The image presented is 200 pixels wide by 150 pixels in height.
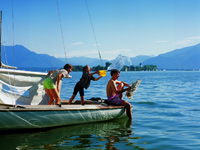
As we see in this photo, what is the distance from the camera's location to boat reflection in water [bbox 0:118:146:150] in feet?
24.0

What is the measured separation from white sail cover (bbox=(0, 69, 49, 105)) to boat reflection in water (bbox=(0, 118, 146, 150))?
1632 millimetres

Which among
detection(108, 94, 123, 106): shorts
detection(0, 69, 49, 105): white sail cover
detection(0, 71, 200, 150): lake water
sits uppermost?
detection(0, 69, 49, 105): white sail cover

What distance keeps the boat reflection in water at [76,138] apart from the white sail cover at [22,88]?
163cm

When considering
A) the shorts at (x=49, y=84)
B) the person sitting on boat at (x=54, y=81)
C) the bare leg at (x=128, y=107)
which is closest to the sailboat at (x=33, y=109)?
the bare leg at (x=128, y=107)

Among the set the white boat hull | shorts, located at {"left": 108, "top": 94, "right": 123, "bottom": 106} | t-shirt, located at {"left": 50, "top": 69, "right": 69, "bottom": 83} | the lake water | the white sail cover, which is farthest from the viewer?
shorts, located at {"left": 108, "top": 94, "right": 123, "bottom": 106}

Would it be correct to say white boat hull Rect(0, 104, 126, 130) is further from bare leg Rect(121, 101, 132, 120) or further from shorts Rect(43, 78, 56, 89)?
shorts Rect(43, 78, 56, 89)

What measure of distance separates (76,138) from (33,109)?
148cm

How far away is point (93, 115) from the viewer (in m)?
9.34

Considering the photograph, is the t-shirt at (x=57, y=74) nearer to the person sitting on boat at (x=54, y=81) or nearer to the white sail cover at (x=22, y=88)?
the person sitting on boat at (x=54, y=81)


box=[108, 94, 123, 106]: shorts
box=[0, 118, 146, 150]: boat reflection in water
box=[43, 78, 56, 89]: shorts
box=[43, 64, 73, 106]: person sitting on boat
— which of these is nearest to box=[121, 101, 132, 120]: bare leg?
box=[108, 94, 123, 106]: shorts

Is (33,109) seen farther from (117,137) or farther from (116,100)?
(116,100)

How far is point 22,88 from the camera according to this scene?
973 cm

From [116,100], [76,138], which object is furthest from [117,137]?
[116,100]

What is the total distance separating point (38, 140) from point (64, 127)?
1.42 metres
